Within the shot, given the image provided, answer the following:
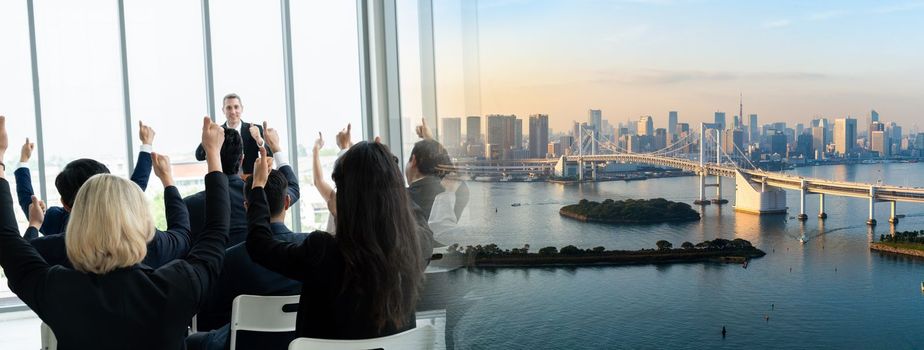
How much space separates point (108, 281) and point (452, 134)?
2.15 metres

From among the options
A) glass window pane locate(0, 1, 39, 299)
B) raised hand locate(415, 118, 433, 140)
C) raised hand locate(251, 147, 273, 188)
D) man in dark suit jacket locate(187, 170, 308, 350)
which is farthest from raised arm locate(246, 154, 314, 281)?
glass window pane locate(0, 1, 39, 299)

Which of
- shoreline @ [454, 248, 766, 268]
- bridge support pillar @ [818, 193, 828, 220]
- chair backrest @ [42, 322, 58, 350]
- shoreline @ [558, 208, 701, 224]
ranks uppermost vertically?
bridge support pillar @ [818, 193, 828, 220]

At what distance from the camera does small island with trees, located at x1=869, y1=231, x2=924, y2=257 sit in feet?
9.34

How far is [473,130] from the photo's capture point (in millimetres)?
3488

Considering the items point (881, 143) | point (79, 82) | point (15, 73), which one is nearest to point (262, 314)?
point (881, 143)

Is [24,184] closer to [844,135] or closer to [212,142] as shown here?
[212,142]

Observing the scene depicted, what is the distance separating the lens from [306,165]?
6.07m

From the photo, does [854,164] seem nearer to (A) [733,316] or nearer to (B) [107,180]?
(A) [733,316]

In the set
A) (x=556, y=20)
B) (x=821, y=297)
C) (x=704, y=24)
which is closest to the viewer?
(x=821, y=297)

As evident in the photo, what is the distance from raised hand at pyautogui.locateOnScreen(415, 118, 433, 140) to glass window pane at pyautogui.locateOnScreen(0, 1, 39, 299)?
126 inches

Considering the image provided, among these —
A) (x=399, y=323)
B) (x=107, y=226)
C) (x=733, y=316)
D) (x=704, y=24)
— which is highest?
(x=704, y=24)

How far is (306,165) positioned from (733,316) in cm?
393

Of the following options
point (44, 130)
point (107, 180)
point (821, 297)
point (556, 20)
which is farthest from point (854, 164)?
point (44, 130)

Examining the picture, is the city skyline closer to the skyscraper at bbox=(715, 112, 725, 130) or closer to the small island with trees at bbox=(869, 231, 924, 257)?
the skyscraper at bbox=(715, 112, 725, 130)
